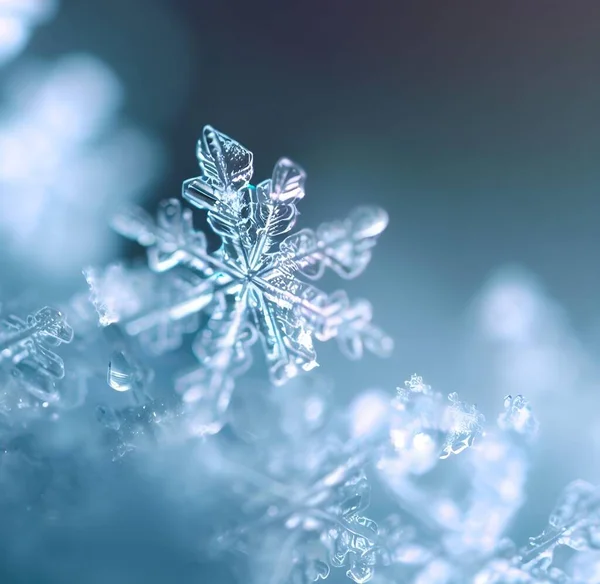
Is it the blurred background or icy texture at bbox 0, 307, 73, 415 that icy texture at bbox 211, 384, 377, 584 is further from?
icy texture at bbox 0, 307, 73, 415

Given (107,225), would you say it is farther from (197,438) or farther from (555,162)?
(555,162)

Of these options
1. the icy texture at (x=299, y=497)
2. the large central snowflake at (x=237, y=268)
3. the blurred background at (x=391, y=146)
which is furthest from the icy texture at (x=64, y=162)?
the icy texture at (x=299, y=497)

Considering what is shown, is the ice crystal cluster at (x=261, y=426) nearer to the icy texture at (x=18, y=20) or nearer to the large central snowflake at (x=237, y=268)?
the large central snowflake at (x=237, y=268)

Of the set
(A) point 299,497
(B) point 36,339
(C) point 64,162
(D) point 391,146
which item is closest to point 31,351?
(B) point 36,339

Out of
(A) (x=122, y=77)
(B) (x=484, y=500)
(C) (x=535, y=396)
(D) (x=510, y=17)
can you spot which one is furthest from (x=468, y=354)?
(A) (x=122, y=77)

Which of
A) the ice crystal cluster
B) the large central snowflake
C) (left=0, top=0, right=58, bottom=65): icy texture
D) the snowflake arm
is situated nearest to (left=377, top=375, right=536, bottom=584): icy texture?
the ice crystal cluster

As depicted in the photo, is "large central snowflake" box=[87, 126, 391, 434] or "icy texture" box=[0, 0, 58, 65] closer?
"large central snowflake" box=[87, 126, 391, 434]
